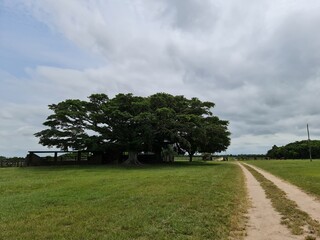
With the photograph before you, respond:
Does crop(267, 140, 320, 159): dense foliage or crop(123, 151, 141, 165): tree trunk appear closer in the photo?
crop(123, 151, 141, 165): tree trunk

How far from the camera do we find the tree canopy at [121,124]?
40062 millimetres

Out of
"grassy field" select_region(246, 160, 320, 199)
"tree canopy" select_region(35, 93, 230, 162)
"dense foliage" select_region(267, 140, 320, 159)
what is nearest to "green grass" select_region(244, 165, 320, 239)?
"grassy field" select_region(246, 160, 320, 199)

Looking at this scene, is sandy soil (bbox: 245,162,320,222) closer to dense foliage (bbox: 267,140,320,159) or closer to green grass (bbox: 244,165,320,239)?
green grass (bbox: 244,165,320,239)

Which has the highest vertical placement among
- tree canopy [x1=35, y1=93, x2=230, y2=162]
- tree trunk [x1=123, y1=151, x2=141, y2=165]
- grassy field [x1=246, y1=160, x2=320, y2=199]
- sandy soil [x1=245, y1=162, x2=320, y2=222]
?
tree canopy [x1=35, y1=93, x2=230, y2=162]

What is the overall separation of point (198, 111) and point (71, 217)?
125 feet

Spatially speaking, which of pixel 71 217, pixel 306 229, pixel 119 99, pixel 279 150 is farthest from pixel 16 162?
pixel 279 150

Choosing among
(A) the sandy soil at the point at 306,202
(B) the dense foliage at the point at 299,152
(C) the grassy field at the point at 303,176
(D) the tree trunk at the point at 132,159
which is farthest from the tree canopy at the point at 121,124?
(B) the dense foliage at the point at 299,152

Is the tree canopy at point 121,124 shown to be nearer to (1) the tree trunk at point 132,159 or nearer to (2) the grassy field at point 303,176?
(1) the tree trunk at point 132,159

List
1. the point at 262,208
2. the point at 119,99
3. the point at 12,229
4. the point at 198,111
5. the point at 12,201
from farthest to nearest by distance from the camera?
the point at 198,111 < the point at 119,99 < the point at 12,201 < the point at 262,208 < the point at 12,229

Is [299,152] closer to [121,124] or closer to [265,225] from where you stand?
[121,124]

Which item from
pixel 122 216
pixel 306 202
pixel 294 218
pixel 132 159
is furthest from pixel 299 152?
pixel 122 216

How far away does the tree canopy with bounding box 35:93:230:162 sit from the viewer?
Result: 131 ft

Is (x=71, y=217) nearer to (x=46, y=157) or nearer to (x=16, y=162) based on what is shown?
(x=46, y=157)

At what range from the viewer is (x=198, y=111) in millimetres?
45750
